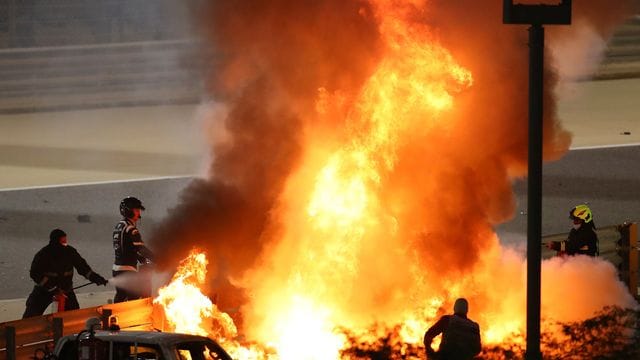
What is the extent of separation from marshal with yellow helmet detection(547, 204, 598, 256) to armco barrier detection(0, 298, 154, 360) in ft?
18.9

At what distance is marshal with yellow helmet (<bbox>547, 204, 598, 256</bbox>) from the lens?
17.3 meters

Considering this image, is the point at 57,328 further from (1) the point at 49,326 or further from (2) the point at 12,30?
(2) the point at 12,30

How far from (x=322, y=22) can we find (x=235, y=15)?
99 cm

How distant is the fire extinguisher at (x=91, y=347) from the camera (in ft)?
36.7

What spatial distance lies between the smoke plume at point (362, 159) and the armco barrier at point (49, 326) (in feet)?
3.52

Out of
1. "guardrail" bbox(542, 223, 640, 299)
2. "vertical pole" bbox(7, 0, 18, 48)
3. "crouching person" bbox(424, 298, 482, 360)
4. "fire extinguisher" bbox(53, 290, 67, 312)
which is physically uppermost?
"vertical pole" bbox(7, 0, 18, 48)

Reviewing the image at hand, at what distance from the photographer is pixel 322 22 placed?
1501 centimetres

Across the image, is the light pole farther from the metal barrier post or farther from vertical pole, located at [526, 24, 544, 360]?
the metal barrier post

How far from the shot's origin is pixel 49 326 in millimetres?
13234

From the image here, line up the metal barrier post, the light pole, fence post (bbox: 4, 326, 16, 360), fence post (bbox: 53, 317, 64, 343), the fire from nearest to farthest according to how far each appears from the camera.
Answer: the light pole → fence post (bbox: 4, 326, 16, 360) → the metal barrier post → fence post (bbox: 53, 317, 64, 343) → the fire

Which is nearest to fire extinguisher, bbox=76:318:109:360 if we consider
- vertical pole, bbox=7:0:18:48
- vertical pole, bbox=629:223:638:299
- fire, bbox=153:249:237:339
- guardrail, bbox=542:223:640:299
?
fire, bbox=153:249:237:339

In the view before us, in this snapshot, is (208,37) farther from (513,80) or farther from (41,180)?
(41,180)

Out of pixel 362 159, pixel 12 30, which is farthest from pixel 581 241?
pixel 12 30

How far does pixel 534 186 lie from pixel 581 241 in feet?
18.4
